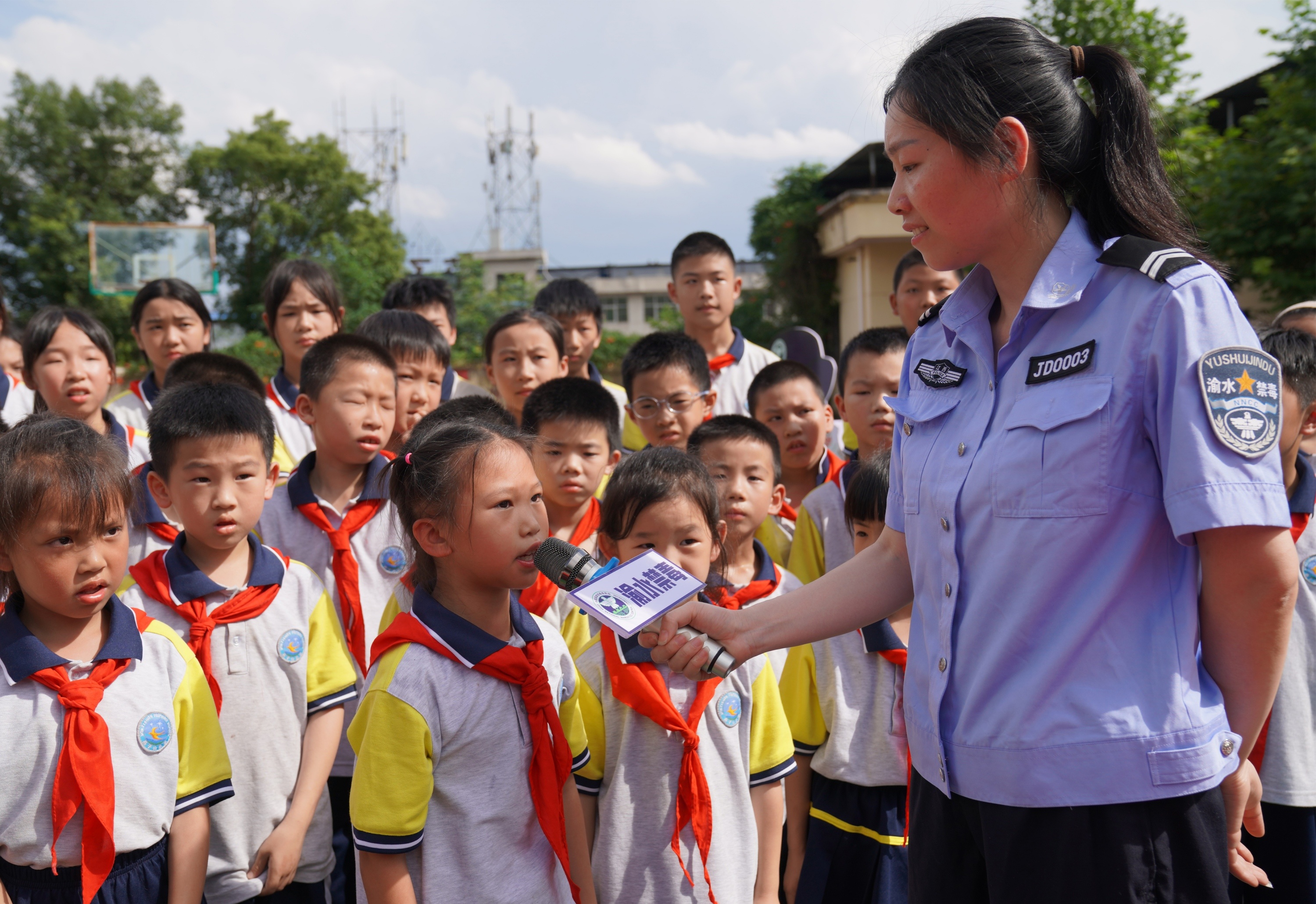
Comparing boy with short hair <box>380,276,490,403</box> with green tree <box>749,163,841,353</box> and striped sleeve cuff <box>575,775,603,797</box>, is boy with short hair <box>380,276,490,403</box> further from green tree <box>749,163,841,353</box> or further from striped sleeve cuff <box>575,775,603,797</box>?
green tree <box>749,163,841,353</box>

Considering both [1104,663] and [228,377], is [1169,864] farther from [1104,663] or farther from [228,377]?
[228,377]

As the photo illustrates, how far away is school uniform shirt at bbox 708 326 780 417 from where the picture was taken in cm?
477

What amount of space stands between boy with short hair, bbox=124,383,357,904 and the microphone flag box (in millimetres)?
1146

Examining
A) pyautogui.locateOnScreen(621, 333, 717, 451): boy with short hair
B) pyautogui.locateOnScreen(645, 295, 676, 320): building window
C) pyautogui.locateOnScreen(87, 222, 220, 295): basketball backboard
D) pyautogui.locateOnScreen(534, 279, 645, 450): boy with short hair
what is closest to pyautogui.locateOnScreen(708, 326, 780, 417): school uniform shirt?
pyautogui.locateOnScreen(534, 279, 645, 450): boy with short hair

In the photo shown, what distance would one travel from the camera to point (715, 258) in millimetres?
5008

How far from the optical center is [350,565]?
2.80m

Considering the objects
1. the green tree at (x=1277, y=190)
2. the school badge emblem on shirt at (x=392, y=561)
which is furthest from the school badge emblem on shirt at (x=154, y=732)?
the green tree at (x=1277, y=190)

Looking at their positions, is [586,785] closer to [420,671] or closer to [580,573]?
[420,671]

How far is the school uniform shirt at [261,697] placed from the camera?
2.35 m

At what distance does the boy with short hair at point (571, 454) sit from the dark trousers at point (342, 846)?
74 centimetres

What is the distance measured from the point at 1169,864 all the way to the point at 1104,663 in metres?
0.29

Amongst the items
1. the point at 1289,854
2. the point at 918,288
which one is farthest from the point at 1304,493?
the point at 918,288

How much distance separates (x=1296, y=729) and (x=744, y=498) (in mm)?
1682

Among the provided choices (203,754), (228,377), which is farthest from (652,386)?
(203,754)
